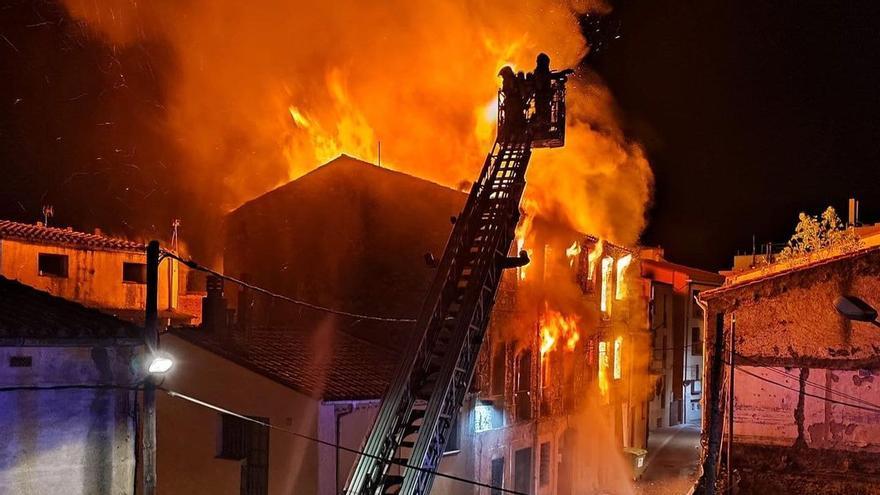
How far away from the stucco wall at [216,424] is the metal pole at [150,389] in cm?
745

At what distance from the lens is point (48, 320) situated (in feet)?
35.7

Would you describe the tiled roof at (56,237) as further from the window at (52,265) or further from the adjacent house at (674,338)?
the adjacent house at (674,338)

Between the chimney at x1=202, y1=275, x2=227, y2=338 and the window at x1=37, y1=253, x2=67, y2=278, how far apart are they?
13223 millimetres

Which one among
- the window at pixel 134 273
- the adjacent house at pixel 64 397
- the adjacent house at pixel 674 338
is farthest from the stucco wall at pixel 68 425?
the adjacent house at pixel 674 338

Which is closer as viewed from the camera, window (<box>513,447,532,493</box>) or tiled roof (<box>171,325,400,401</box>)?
tiled roof (<box>171,325,400,401</box>)

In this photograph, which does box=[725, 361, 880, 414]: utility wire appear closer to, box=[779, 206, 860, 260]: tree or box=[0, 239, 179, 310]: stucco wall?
box=[779, 206, 860, 260]: tree

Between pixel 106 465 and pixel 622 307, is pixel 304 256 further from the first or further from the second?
pixel 622 307

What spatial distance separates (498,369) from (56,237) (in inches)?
677

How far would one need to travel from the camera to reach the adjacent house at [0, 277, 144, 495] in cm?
1034

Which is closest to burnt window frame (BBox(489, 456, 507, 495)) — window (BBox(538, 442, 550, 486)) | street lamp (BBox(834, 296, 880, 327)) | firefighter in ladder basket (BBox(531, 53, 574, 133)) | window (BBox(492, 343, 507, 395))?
window (BBox(492, 343, 507, 395))

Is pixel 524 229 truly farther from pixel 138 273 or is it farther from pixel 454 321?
pixel 138 273

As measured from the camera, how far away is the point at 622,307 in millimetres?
37969

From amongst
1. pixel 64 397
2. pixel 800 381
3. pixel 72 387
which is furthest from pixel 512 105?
pixel 64 397

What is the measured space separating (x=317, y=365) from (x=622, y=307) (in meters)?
22.1
